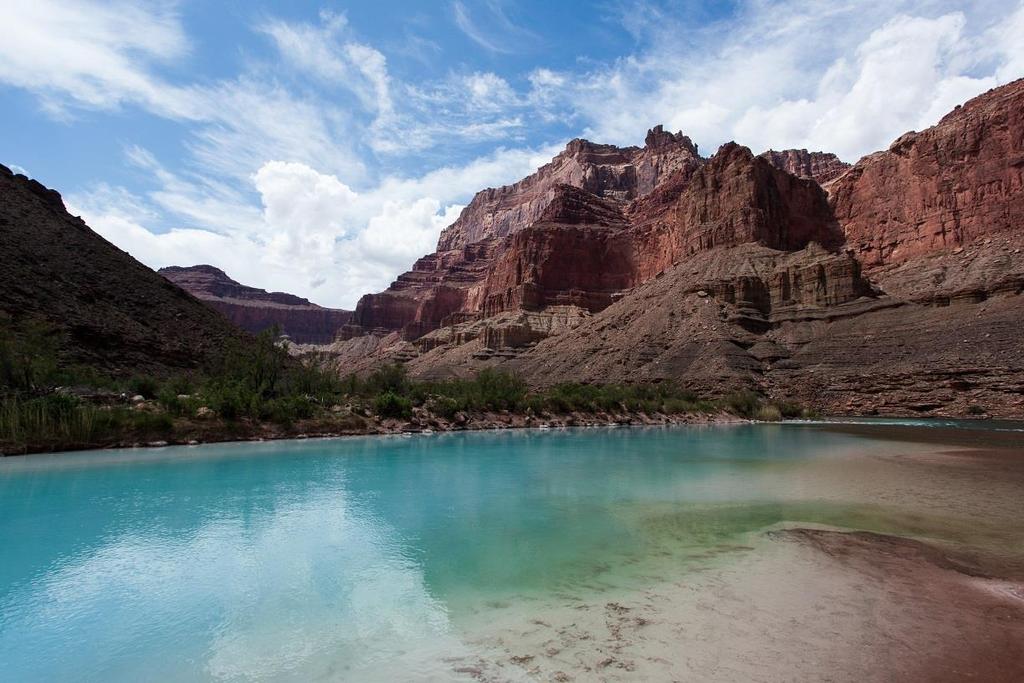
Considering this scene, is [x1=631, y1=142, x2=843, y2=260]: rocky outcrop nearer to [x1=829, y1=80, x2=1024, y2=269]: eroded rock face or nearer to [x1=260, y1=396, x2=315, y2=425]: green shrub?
[x1=829, y1=80, x2=1024, y2=269]: eroded rock face

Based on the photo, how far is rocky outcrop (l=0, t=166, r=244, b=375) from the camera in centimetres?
3275

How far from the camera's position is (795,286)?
214 feet

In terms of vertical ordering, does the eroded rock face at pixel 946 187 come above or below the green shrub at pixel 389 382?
above

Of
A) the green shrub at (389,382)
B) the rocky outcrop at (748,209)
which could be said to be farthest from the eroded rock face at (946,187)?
the green shrub at (389,382)

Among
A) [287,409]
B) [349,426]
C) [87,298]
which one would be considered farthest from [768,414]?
[87,298]

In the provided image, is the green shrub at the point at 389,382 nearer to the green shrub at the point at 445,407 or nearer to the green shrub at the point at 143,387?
the green shrub at the point at 445,407

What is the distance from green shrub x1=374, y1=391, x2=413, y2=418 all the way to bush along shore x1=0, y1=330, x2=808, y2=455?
7cm

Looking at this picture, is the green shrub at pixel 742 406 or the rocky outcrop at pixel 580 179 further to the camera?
the rocky outcrop at pixel 580 179

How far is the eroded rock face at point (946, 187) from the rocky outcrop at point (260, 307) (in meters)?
137

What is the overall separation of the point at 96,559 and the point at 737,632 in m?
9.63

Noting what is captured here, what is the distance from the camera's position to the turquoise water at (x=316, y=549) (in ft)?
18.8

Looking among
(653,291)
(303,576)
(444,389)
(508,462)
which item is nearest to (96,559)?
(303,576)

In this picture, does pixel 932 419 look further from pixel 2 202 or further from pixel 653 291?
pixel 2 202

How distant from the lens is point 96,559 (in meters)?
8.95
